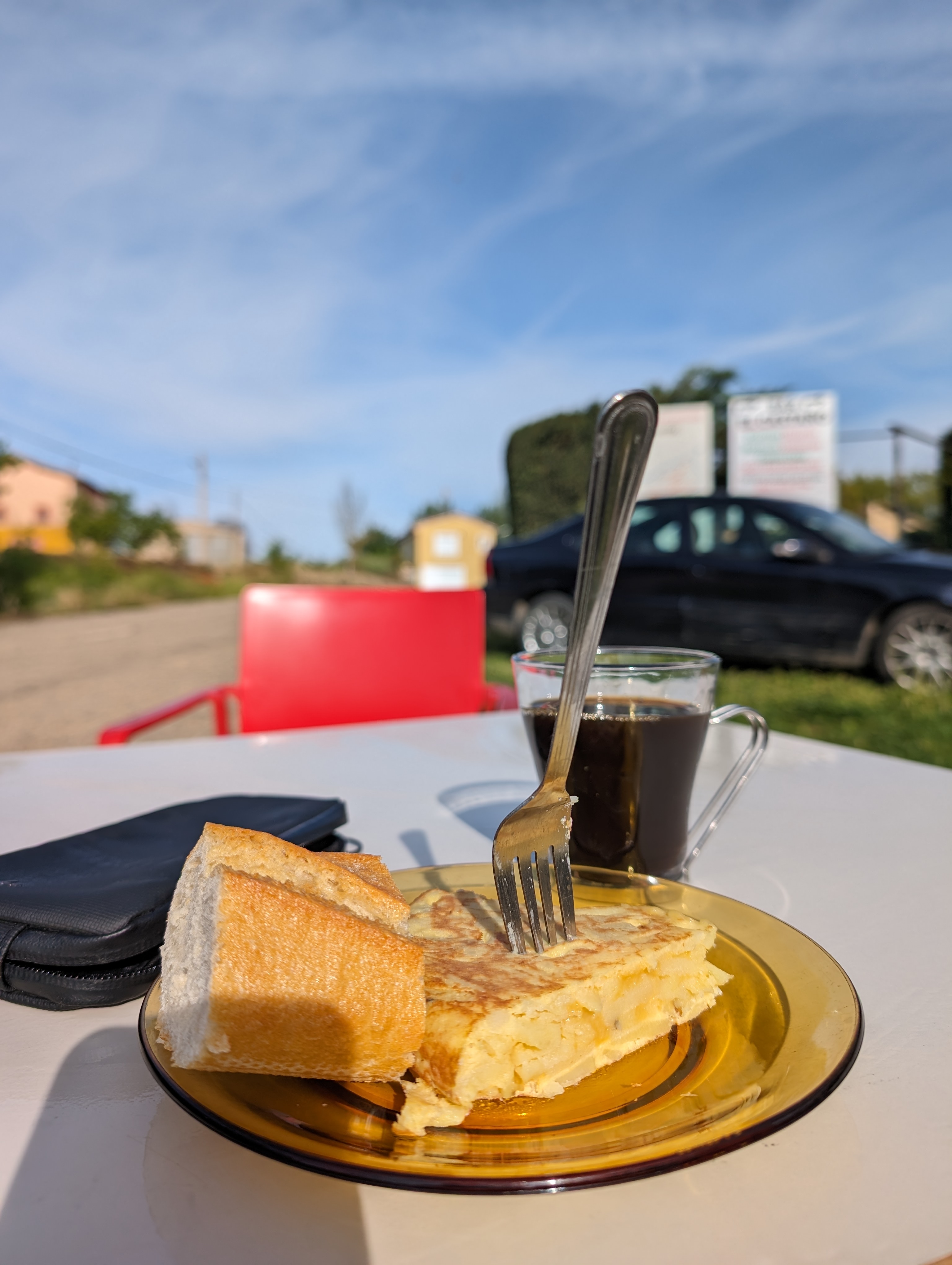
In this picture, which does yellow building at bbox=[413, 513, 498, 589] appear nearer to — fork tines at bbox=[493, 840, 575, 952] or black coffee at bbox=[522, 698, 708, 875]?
black coffee at bbox=[522, 698, 708, 875]

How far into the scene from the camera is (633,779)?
3.29 ft

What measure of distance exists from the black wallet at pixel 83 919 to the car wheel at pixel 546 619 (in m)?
8.04

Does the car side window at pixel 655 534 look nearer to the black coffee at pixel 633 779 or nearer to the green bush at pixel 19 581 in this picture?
the black coffee at pixel 633 779

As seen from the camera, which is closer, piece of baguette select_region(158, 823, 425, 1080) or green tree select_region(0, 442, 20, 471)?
piece of baguette select_region(158, 823, 425, 1080)

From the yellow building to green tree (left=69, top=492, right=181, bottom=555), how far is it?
1195 cm

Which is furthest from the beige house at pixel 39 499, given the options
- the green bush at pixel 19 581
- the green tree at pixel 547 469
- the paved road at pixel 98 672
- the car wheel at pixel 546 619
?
the car wheel at pixel 546 619

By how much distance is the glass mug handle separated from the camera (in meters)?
1.03

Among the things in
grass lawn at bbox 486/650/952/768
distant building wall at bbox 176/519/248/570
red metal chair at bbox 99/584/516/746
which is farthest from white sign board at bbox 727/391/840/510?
distant building wall at bbox 176/519/248/570

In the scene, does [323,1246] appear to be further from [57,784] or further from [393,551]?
[393,551]

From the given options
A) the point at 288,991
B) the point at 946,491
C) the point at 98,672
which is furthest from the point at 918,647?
the point at 946,491

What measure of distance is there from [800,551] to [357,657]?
19.9 ft

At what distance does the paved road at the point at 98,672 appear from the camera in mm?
8109

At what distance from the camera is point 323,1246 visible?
0.47 meters

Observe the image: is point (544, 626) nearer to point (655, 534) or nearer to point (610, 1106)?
point (655, 534)
